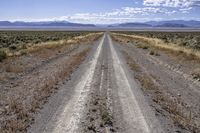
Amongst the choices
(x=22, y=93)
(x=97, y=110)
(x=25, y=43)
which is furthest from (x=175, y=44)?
(x=97, y=110)

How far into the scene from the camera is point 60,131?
8.02m

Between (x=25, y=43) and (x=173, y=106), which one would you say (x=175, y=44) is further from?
(x=173, y=106)

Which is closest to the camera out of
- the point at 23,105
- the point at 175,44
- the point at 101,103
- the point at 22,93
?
the point at 23,105

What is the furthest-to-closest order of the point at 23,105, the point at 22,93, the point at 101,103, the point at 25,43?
the point at 25,43 < the point at 22,93 < the point at 101,103 < the point at 23,105

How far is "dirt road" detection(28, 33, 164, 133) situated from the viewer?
8422 mm

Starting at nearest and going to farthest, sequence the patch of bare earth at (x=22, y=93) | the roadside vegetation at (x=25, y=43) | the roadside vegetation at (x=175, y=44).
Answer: the patch of bare earth at (x=22, y=93), the roadside vegetation at (x=175, y=44), the roadside vegetation at (x=25, y=43)

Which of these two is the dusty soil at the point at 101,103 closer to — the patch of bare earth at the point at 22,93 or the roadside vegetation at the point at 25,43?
the patch of bare earth at the point at 22,93

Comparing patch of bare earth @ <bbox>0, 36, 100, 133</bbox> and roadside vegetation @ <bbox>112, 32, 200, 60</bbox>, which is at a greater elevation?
patch of bare earth @ <bbox>0, 36, 100, 133</bbox>

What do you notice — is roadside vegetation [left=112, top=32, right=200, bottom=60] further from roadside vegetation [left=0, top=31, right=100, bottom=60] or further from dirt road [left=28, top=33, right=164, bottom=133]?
dirt road [left=28, top=33, right=164, bottom=133]

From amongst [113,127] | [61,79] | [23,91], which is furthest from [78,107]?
[61,79]

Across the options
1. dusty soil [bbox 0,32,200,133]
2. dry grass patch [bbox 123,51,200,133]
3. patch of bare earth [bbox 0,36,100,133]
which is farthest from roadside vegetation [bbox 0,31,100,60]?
dry grass patch [bbox 123,51,200,133]

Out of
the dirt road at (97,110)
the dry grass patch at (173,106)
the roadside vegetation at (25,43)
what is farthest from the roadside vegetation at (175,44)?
the dirt road at (97,110)

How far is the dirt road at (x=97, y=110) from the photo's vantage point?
8.42m

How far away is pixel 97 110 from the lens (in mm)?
10164
